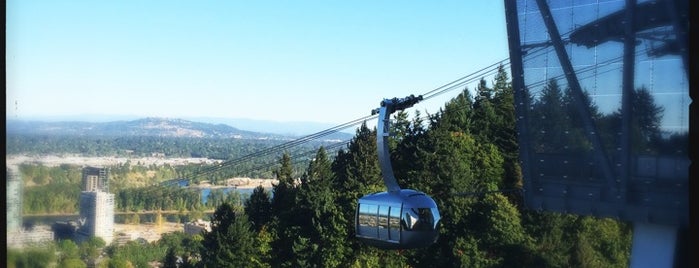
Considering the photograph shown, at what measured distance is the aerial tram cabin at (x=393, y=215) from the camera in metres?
5.62

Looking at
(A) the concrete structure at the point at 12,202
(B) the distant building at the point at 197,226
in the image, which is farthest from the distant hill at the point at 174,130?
(A) the concrete structure at the point at 12,202

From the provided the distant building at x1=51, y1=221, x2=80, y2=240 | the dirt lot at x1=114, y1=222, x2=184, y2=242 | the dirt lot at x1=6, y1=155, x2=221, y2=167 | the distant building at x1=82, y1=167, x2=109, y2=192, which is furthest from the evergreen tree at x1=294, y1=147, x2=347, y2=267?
the distant building at x1=51, y1=221, x2=80, y2=240

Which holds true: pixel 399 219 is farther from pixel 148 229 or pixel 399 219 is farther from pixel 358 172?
pixel 358 172

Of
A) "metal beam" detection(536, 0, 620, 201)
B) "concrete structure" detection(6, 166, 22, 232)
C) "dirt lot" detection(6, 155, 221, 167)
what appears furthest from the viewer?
"metal beam" detection(536, 0, 620, 201)

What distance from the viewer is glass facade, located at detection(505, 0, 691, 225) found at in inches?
250

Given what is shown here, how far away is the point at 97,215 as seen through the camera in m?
8.41

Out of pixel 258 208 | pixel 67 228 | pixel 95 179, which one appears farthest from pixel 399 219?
pixel 258 208

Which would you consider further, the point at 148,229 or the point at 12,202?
the point at 148,229

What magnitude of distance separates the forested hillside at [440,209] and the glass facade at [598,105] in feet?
19.3

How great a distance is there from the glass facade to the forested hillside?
231 inches

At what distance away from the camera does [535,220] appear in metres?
14.5

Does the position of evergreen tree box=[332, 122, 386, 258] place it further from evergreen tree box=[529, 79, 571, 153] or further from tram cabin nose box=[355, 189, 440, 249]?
tram cabin nose box=[355, 189, 440, 249]

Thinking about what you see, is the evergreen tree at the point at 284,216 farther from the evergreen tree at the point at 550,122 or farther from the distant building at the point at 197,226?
the evergreen tree at the point at 550,122

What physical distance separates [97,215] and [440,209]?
7.86 m
